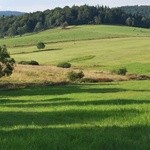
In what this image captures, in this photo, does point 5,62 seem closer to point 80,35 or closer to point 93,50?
point 93,50

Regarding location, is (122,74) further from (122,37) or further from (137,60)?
(122,37)

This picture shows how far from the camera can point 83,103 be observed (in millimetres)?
31891

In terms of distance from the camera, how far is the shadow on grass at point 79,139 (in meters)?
11.4

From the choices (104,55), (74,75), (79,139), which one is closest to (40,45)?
(104,55)

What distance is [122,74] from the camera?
269 ft

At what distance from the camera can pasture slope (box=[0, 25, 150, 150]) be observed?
12.4 meters

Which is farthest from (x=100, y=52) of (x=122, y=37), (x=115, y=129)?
(x=115, y=129)

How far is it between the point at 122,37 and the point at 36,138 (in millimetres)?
157727

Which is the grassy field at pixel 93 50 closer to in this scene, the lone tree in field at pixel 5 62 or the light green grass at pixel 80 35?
the light green grass at pixel 80 35

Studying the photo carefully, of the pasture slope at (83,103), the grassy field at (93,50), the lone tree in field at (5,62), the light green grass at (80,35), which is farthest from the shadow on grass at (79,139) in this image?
the light green grass at (80,35)

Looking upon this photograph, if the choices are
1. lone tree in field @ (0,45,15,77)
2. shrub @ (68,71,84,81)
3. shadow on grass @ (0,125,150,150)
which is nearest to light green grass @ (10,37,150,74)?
shrub @ (68,71,84,81)

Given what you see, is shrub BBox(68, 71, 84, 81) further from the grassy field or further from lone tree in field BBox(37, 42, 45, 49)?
lone tree in field BBox(37, 42, 45, 49)

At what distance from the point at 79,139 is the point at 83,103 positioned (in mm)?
19451

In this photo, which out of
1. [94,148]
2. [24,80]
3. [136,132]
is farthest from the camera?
[24,80]
